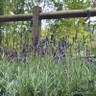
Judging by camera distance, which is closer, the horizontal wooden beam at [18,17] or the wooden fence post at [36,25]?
the wooden fence post at [36,25]

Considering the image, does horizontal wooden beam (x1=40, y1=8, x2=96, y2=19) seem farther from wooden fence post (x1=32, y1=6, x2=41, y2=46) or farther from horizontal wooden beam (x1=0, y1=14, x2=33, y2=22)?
horizontal wooden beam (x1=0, y1=14, x2=33, y2=22)

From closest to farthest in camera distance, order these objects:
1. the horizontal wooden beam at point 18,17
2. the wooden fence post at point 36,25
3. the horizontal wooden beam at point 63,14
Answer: the horizontal wooden beam at point 63,14 < the wooden fence post at point 36,25 < the horizontal wooden beam at point 18,17

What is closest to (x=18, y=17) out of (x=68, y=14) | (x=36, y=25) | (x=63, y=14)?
(x=36, y=25)

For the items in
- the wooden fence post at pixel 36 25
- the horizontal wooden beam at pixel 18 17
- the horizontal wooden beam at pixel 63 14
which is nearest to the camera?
the horizontal wooden beam at pixel 63 14

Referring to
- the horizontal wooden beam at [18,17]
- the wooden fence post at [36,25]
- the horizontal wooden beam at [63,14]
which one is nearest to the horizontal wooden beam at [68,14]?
the horizontal wooden beam at [63,14]

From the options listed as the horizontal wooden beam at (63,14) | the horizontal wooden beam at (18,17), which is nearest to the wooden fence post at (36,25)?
the horizontal wooden beam at (63,14)

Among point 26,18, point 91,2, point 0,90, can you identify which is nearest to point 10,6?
point 26,18

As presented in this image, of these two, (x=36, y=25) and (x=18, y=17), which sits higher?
(x=18, y=17)

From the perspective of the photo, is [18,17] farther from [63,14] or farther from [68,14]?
[68,14]

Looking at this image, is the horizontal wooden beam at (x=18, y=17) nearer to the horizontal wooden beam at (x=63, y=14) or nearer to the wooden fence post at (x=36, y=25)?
the horizontal wooden beam at (x=63, y=14)

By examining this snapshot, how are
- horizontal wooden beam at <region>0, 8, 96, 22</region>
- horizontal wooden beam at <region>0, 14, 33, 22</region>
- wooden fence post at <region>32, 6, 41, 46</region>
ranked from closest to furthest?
horizontal wooden beam at <region>0, 8, 96, 22</region> → wooden fence post at <region>32, 6, 41, 46</region> → horizontal wooden beam at <region>0, 14, 33, 22</region>

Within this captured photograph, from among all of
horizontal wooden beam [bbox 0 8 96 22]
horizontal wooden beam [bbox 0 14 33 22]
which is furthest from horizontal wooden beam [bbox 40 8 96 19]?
horizontal wooden beam [bbox 0 14 33 22]

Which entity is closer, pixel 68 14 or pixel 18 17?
pixel 68 14

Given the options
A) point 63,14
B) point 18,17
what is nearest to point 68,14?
point 63,14
